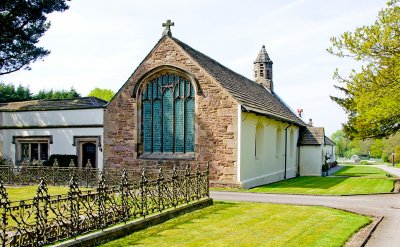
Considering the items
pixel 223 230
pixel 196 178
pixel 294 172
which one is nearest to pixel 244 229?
pixel 223 230

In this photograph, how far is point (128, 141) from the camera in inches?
1041

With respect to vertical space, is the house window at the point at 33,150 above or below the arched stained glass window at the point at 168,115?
below

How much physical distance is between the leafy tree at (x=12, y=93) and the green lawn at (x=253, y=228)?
4051cm

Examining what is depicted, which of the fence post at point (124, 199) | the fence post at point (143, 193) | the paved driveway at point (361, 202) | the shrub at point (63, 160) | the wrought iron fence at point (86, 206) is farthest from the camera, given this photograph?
the shrub at point (63, 160)

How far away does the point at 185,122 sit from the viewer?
82.4 feet

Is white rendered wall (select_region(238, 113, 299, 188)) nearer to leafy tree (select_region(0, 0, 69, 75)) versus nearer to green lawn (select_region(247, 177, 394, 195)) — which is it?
green lawn (select_region(247, 177, 394, 195))

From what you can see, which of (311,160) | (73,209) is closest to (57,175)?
(73,209)

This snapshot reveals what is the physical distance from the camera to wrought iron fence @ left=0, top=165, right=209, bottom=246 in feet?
29.6

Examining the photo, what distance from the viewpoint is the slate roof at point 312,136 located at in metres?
39.2

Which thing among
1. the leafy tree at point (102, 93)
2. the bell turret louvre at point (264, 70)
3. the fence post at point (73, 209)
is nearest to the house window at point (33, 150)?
the fence post at point (73, 209)

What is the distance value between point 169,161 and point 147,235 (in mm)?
13620

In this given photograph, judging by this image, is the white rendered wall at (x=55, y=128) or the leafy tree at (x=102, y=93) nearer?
the white rendered wall at (x=55, y=128)

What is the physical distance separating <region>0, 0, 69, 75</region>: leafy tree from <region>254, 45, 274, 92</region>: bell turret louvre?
73.6 ft

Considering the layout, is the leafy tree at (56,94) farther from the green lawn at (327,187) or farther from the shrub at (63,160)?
the green lawn at (327,187)
